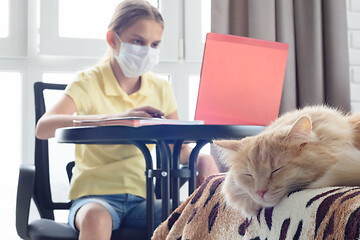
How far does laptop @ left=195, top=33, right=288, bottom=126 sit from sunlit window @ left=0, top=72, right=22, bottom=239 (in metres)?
1.34

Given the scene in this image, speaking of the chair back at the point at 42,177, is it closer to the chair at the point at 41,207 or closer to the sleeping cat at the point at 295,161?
the chair at the point at 41,207

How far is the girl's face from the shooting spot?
1596 millimetres

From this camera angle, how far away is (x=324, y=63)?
7.58 feet

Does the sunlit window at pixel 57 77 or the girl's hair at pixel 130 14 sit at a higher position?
the girl's hair at pixel 130 14

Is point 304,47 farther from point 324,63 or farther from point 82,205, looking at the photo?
point 82,205

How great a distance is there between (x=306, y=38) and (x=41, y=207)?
1581 mm

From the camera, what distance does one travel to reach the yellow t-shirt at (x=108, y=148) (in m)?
1.42

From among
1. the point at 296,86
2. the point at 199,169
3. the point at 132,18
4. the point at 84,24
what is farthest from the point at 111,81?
the point at 296,86

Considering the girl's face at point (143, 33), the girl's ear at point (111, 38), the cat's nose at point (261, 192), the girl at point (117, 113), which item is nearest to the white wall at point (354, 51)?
the girl at point (117, 113)

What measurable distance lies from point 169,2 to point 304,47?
2.49 ft

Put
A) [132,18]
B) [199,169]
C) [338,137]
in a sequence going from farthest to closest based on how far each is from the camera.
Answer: [132,18] → [199,169] → [338,137]

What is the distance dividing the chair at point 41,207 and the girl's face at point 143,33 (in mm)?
447

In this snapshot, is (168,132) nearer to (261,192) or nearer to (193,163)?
(193,163)

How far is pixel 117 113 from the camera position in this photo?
1349 mm
